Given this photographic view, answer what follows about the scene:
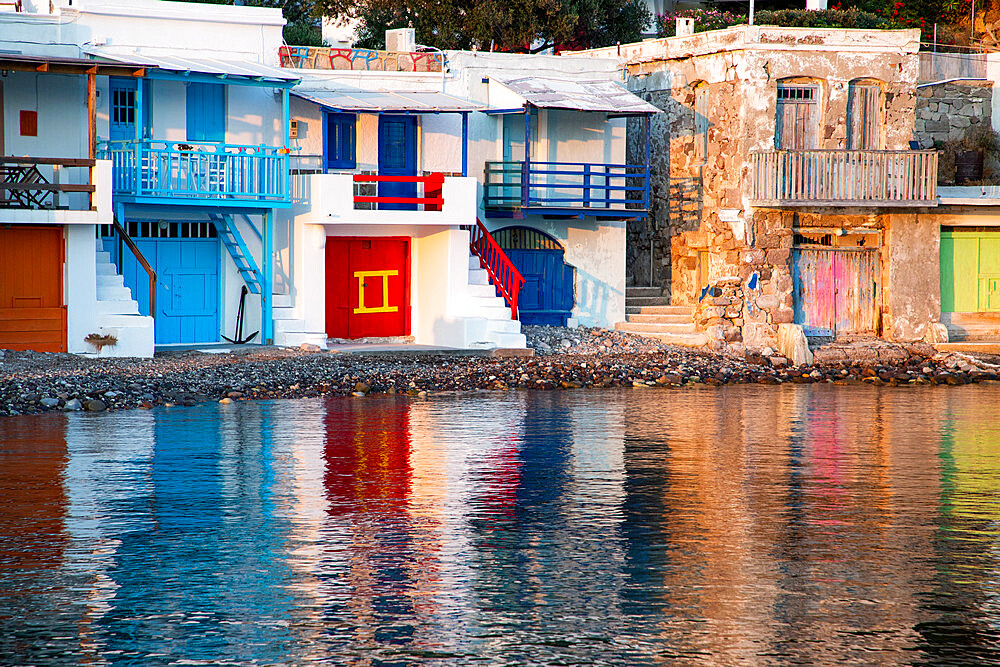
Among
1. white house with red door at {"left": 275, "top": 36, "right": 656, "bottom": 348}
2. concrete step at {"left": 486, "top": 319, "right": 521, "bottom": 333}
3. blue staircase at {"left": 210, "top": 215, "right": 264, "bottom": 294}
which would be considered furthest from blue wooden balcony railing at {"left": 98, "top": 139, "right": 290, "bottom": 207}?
concrete step at {"left": 486, "top": 319, "right": 521, "bottom": 333}

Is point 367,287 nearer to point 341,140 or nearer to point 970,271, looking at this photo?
point 341,140

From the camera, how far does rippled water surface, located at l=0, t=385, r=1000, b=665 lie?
32.6 feet

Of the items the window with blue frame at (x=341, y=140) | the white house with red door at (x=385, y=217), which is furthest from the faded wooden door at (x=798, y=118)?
the window with blue frame at (x=341, y=140)

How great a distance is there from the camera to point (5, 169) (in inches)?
989

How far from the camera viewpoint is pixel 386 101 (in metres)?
29.1

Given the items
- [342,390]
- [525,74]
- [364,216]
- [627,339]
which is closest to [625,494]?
[342,390]

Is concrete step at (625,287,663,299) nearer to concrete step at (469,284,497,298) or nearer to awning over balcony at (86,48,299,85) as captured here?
concrete step at (469,284,497,298)

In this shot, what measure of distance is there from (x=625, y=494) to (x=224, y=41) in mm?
16874

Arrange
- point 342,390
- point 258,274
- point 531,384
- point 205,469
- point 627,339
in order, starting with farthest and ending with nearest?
point 627,339, point 258,274, point 531,384, point 342,390, point 205,469

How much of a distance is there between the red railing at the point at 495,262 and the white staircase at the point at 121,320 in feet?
27.0

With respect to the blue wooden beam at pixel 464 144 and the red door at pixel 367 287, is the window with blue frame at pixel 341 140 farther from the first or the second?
the blue wooden beam at pixel 464 144

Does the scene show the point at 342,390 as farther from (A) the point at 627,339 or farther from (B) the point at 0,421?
(A) the point at 627,339

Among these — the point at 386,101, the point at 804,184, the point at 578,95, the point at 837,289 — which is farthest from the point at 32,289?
the point at 837,289

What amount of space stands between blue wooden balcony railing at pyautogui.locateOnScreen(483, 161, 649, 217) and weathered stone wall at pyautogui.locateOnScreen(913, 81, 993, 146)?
8.65 meters
